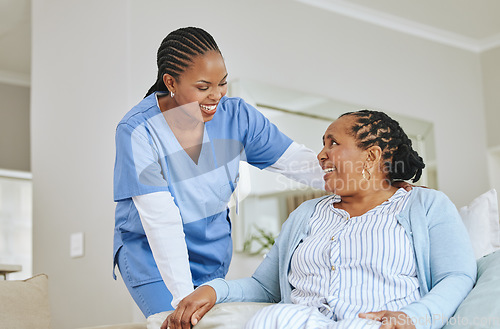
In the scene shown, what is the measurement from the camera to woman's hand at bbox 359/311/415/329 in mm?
1148

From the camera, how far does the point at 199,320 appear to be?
131cm

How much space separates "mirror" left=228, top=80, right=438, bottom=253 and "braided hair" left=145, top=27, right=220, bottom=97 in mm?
1325

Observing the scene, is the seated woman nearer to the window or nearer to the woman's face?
the woman's face

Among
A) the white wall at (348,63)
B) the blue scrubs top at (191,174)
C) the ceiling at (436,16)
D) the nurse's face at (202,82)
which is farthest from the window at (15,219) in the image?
the nurse's face at (202,82)

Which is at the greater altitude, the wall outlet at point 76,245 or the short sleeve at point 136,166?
the short sleeve at point 136,166

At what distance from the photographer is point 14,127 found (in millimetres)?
5125

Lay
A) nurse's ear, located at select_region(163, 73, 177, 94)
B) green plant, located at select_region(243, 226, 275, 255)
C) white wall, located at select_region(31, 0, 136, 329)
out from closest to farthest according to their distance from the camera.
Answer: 1. nurse's ear, located at select_region(163, 73, 177, 94)
2. white wall, located at select_region(31, 0, 136, 329)
3. green plant, located at select_region(243, 226, 275, 255)

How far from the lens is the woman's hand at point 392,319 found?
3.77 feet

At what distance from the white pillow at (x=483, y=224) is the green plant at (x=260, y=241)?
159cm

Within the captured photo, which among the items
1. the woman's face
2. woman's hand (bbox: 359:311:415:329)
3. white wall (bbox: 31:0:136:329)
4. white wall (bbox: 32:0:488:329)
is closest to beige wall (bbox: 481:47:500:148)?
white wall (bbox: 32:0:488:329)

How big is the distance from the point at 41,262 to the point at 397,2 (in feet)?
8.64

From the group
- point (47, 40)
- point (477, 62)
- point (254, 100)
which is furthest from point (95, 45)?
point (477, 62)

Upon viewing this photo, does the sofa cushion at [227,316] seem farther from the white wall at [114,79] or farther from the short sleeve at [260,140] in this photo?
the white wall at [114,79]

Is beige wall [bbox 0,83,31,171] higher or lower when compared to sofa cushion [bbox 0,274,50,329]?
higher
